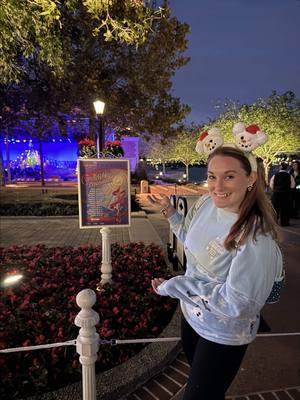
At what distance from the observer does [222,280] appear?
6.46ft

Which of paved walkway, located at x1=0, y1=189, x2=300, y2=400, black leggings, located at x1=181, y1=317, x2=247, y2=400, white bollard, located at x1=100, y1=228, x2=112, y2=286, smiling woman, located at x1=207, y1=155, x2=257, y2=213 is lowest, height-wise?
paved walkway, located at x1=0, y1=189, x2=300, y2=400

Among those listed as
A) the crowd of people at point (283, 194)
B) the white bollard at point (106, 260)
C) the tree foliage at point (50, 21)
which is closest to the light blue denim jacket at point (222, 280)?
the white bollard at point (106, 260)

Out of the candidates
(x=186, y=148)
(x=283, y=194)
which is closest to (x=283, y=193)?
(x=283, y=194)

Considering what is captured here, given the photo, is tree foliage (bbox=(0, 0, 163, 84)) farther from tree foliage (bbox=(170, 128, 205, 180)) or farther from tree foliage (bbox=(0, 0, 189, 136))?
tree foliage (bbox=(170, 128, 205, 180))

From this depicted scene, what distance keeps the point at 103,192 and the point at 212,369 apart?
11.9 feet

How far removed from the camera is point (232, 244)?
1866 mm

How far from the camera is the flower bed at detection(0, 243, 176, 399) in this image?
335cm

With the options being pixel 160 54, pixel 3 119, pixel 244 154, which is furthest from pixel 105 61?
pixel 244 154

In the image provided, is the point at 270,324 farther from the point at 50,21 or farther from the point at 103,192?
the point at 50,21

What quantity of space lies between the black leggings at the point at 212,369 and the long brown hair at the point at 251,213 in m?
0.56

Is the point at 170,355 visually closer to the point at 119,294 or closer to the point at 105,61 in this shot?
the point at 119,294

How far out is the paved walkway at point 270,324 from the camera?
10.9 feet

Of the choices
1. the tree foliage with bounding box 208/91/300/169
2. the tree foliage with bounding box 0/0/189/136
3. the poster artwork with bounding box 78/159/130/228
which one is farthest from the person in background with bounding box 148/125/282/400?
the tree foliage with bounding box 208/91/300/169

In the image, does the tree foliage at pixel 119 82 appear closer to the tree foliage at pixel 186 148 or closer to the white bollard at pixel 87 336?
the white bollard at pixel 87 336
